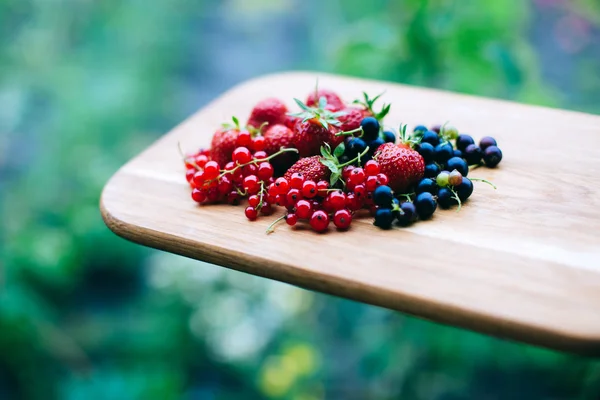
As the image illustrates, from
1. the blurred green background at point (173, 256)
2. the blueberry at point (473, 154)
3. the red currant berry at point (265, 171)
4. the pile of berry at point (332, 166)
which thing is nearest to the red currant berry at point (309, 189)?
the pile of berry at point (332, 166)

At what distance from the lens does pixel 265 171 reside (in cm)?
118

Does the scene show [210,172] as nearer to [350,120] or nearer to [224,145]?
[224,145]

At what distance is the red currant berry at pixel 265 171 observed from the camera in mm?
1185

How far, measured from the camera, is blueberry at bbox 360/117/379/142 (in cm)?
119

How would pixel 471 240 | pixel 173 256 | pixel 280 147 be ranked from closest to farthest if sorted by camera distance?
pixel 471 240, pixel 280 147, pixel 173 256

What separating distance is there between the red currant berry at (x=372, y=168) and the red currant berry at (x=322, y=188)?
8 centimetres

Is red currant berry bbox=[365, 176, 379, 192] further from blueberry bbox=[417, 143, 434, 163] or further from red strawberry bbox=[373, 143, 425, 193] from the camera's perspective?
blueberry bbox=[417, 143, 434, 163]

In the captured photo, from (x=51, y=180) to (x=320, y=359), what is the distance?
4.05 ft

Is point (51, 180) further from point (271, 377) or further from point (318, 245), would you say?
point (318, 245)

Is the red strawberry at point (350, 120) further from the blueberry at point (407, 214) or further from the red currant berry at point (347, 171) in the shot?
the blueberry at point (407, 214)

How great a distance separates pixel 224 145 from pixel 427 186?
0.41 meters

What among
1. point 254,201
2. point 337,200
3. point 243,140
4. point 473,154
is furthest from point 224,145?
point 473,154

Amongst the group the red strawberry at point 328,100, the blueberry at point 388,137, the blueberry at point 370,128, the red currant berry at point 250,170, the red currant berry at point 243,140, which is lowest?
the red currant berry at point 250,170

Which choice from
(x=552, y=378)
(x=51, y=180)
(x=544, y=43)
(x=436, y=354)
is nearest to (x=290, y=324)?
(x=436, y=354)
